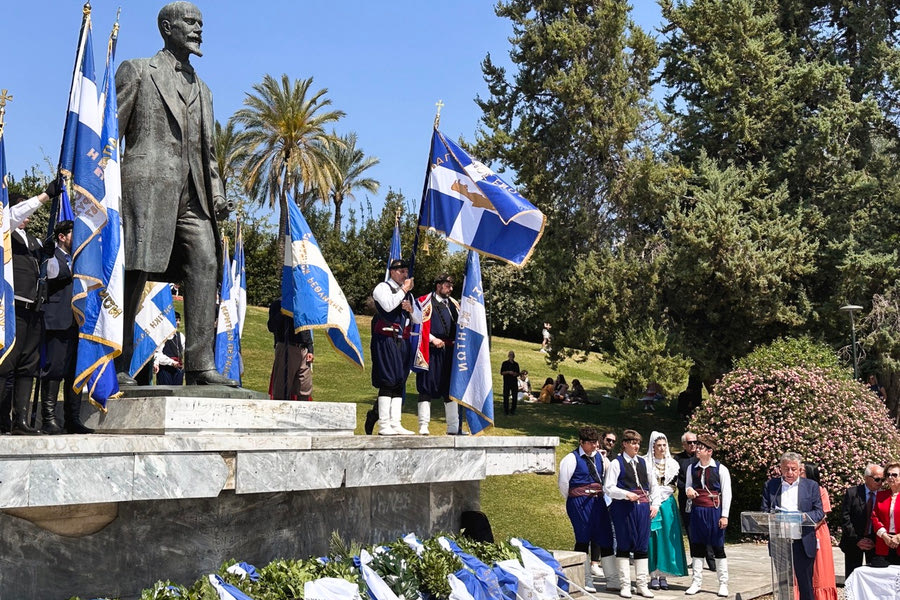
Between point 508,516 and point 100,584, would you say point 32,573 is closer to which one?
point 100,584

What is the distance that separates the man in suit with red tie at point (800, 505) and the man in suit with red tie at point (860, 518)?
0.91 m

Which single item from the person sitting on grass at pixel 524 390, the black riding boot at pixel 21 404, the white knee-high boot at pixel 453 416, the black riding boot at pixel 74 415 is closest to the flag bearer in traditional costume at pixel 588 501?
the white knee-high boot at pixel 453 416

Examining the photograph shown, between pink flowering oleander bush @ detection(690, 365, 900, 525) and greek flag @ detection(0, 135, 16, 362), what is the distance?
1343cm

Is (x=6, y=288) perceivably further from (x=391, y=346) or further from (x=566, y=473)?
(x=566, y=473)

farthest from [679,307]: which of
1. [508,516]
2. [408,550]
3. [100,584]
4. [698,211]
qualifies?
[100,584]

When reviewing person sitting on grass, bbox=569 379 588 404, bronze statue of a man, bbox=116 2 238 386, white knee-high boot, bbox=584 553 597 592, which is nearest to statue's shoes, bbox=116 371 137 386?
bronze statue of a man, bbox=116 2 238 386

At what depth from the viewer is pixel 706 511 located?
38.4ft

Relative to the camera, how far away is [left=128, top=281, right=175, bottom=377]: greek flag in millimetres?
10414

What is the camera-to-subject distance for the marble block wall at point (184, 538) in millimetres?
5273

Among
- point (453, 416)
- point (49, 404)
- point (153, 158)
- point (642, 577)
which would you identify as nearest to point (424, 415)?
point (453, 416)

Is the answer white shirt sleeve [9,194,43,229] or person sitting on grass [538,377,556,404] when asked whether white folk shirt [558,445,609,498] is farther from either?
person sitting on grass [538,377,556,404]

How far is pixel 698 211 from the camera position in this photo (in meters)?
24.1

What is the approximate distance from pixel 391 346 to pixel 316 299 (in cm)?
164

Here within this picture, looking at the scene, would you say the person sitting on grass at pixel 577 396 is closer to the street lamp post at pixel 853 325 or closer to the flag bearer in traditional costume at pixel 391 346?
the street lamp post at pixel 853 325
